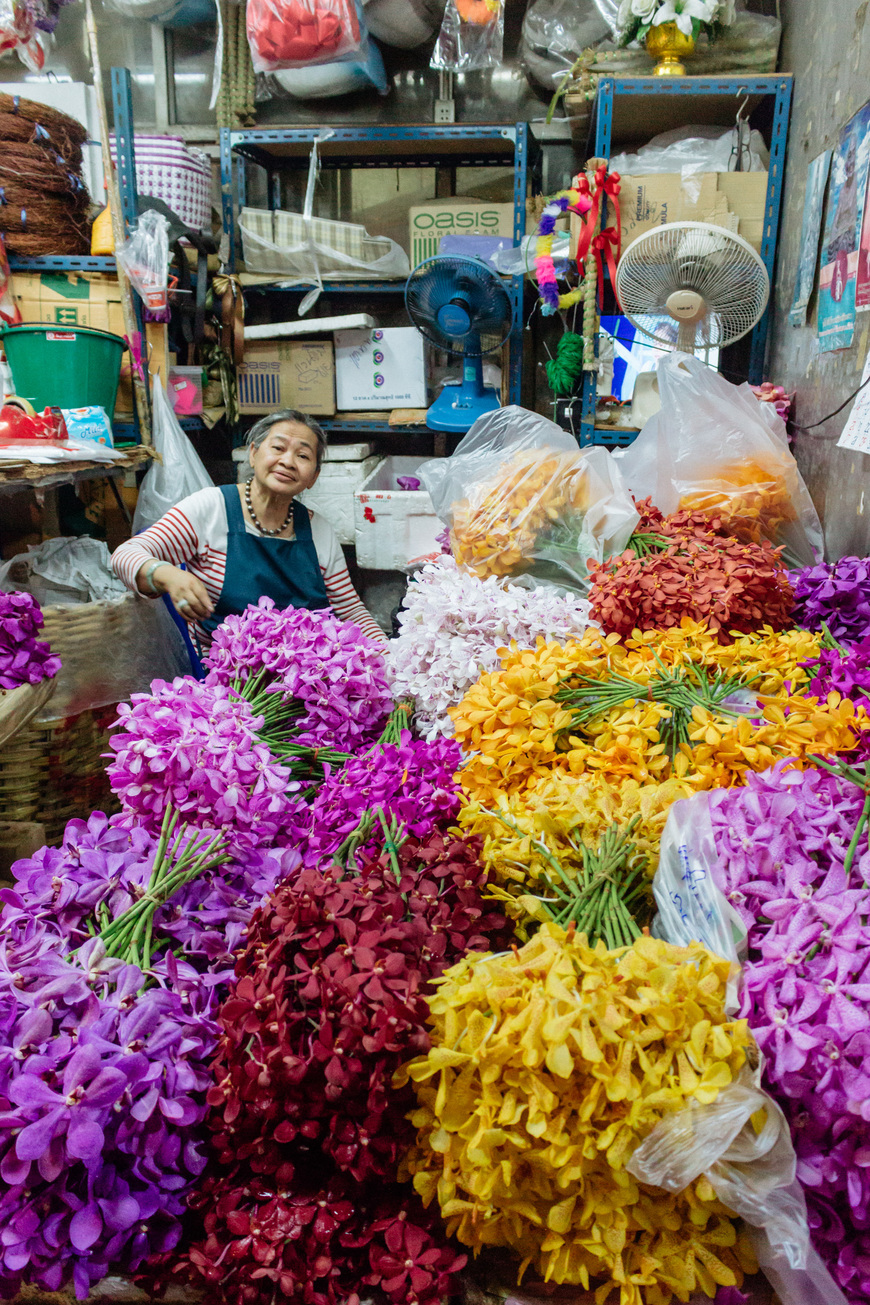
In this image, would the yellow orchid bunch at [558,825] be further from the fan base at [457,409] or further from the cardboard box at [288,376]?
the cardboard box at [288,376]

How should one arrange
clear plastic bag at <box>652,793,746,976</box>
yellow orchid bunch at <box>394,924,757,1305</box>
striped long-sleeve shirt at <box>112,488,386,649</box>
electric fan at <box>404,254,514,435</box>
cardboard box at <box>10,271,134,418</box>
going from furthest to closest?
electric fan at <box>404,254,514,435</box>
cardboard box at <box>10,271,134,418</box>
striped long-sleeve shirt at <box>112,488,386,649</box>
clear plastic bag at <box>652,793,746,976</box>
yellow orchid bunch at <box>394,924,757,1305</box>

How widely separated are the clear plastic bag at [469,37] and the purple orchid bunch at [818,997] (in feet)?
11.1

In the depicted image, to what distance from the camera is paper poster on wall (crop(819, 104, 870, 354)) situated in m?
1.98

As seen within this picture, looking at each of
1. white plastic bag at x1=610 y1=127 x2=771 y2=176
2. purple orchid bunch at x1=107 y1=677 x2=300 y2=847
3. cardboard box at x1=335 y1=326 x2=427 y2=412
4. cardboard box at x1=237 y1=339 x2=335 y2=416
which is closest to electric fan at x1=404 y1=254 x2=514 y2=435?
cardboard box at x1=335 y1=326 x2=427 y2=412

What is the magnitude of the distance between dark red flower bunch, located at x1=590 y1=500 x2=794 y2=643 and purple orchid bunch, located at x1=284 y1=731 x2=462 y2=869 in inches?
17.4

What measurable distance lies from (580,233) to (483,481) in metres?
1.52

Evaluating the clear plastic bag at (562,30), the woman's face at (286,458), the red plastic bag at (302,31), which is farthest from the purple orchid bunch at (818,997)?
the clear plastic bag at (562,30)

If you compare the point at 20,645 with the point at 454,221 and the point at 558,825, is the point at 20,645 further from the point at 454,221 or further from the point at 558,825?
the point at 454,221

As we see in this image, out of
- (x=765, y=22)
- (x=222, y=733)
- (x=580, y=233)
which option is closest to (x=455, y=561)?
(x=222, y=733)

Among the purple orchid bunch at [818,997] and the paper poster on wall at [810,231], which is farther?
the paper poster on wall at [810,231]

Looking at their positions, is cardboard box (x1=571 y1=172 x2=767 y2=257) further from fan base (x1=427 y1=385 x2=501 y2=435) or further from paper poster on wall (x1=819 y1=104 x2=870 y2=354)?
fan base (x1=427 y1=385 x2=501 y2=435)

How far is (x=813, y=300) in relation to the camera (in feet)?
7.79

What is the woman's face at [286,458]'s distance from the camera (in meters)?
2.15

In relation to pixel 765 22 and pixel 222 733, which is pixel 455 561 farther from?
pixel 765 22
